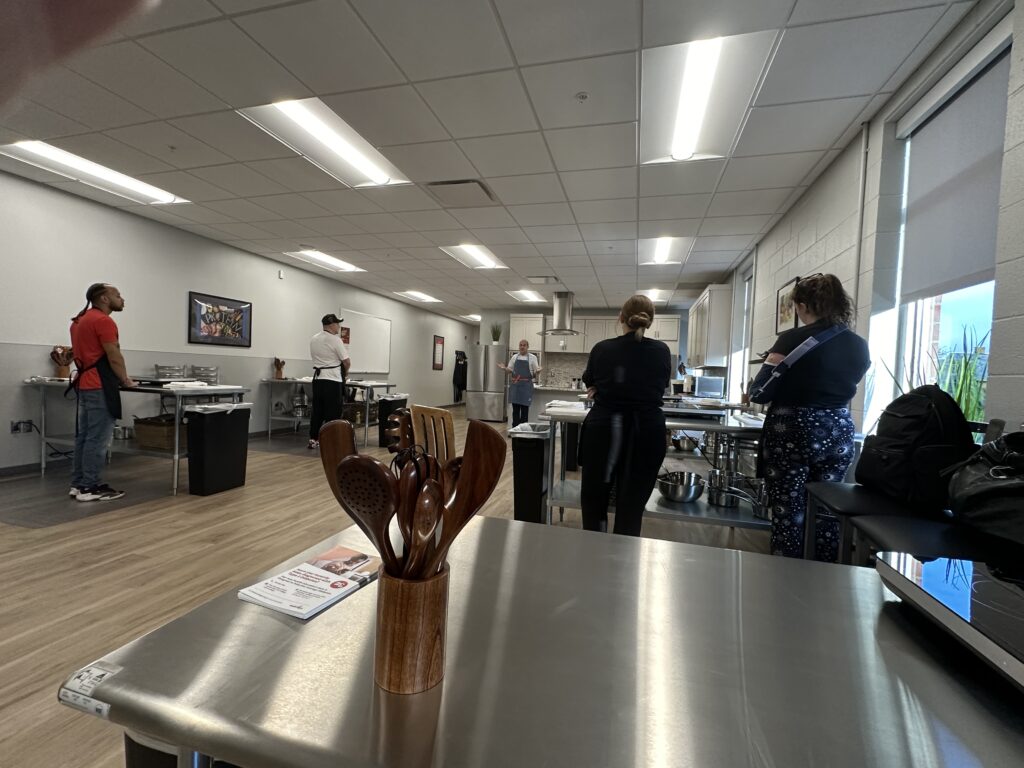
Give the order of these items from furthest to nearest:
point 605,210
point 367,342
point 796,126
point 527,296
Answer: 1. point 367,342
2. point 527,296
3. point 605,210
4. point 796,126

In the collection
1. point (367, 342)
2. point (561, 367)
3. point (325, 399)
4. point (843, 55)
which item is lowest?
point (325, 399)

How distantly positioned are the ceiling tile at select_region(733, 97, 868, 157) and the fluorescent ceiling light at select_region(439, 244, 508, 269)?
3.34 meters

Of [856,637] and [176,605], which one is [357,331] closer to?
[176,605]

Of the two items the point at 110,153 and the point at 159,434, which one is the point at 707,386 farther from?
the point at 110,153

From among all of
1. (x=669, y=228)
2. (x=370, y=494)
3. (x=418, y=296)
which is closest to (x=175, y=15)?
(x=370, y=494)

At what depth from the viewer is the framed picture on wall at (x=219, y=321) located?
557cm

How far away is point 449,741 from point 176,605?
224 centimetres

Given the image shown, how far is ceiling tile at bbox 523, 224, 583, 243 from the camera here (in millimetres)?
4805

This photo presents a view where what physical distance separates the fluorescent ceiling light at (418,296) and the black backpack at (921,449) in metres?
8.40

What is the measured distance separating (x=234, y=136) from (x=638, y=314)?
3.03 metres

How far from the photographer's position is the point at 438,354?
41.2 feet

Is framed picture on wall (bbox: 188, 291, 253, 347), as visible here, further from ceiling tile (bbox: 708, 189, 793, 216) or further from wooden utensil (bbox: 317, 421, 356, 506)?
wooden utensil (bbox: 317, 421, 356, 506)

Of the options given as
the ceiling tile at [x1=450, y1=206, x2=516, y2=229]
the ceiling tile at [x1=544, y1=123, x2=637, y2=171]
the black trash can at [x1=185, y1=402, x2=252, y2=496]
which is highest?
the ceiling tile at [x1=544, y1=123, x2=637, y2=171]

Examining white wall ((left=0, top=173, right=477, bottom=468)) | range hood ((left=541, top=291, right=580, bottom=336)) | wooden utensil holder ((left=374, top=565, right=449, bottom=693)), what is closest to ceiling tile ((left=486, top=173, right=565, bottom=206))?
wooden utensil holder ((left=374, top=565, right=449, bottom=693))
